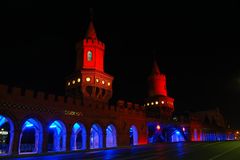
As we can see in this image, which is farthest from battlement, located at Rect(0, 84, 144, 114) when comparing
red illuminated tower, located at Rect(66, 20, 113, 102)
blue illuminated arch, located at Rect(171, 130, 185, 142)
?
blue illuminated arch, located at Rect(171, 130, 185, 142)

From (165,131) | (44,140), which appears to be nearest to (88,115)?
(44,140)

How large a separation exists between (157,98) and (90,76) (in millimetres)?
25534

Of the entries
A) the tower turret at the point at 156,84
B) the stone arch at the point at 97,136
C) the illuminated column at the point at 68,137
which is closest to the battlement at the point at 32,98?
the illuminated column at the point at 68,137

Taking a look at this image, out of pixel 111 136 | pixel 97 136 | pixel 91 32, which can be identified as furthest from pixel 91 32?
pixel 111 136

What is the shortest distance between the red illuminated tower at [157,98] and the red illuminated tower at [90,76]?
21.3 m

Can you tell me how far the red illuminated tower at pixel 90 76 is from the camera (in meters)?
38.8

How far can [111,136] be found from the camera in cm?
3559

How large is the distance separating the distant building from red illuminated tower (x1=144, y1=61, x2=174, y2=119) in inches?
244

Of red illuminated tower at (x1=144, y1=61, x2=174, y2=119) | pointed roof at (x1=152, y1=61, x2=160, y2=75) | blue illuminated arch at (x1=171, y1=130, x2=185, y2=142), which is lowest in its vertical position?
blue illuminated arch at (x1=171, y1=130, x2=185, y2=142)

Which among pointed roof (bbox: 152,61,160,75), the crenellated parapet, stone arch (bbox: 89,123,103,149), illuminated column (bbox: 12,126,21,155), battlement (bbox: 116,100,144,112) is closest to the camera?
illuminated column (bbox: 12,126,21,155)

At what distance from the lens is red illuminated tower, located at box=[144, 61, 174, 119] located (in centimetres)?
6031

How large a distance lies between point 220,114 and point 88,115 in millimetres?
80228

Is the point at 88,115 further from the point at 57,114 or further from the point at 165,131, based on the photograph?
the point at 165,131

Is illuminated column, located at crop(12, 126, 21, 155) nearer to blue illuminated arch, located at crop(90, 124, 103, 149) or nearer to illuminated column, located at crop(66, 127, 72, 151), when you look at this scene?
illuminated column, located at crop(66, 127, 72, 151)
